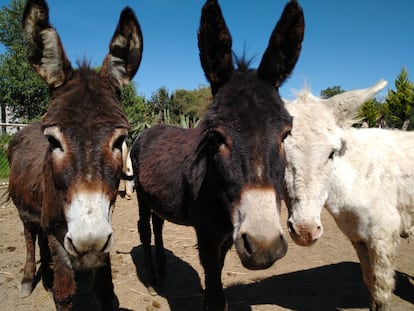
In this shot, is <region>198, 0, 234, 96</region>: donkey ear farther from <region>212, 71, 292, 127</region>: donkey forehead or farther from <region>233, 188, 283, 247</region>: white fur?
<region>233, 188, 283, 247</region>: white fur

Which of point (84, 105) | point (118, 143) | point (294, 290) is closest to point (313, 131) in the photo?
point (118, 143)

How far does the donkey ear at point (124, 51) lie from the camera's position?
2.19 m

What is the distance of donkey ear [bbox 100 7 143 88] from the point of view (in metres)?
2.19

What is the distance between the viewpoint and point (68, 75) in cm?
213

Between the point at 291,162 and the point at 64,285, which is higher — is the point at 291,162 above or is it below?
above

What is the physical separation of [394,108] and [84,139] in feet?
88.6

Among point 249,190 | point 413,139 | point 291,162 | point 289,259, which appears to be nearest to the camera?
point 249,190

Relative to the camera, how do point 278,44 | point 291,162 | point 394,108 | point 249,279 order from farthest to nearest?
point 394,108, point 249,279, point 291,162, point 278,44

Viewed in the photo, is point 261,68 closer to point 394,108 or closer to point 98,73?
point 98,73

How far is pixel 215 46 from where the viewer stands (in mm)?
2102

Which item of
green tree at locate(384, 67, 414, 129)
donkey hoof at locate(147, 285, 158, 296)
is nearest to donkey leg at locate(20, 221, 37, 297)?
donkey hoof at locate(147, 285, 158, 296)

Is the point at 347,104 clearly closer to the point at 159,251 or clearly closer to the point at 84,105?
the point at 84,105

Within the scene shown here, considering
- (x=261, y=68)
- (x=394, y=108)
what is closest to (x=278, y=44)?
(x=261, y=68)

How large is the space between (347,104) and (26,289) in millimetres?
4702
